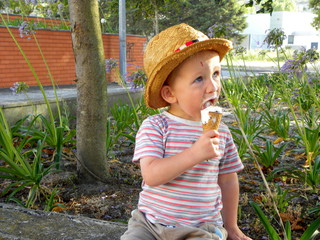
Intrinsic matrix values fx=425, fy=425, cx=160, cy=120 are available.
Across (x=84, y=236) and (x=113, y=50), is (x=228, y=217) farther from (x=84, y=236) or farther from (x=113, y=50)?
(x=113, y=50)

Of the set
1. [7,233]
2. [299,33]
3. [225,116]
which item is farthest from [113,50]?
[299,33]

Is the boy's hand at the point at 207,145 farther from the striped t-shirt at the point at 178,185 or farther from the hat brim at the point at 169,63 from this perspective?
the hat brim at the point at 169,63

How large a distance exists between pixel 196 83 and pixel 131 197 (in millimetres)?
1590

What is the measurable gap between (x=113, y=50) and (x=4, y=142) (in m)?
9.19

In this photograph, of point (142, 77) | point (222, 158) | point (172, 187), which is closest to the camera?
point (172, 187)

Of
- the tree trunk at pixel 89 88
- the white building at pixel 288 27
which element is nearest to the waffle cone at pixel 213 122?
the tree trunk at pixel 89 88

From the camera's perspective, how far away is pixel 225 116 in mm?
6852

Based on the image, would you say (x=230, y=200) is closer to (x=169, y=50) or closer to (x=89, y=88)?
(x=169, y=50)

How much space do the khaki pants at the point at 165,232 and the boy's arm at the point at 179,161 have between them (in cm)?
18

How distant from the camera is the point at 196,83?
1.58 meters

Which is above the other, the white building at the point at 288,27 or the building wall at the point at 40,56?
the building wall at the point at 40,56

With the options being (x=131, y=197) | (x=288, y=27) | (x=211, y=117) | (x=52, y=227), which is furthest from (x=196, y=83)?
(x=288, y=27)

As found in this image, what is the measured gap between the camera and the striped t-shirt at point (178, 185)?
1598mm

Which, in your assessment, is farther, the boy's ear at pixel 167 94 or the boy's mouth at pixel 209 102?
the boy's ear at pixel 167 94
